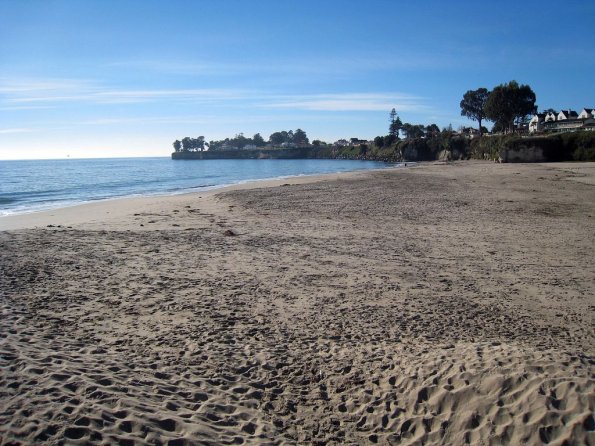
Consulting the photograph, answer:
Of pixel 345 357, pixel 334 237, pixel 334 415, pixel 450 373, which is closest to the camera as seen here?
pixel 334 415

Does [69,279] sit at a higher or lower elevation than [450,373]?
higher

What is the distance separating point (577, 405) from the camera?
510 cm

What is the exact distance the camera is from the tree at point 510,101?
93.9m

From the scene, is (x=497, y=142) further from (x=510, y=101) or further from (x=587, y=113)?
(x=587, y=113)

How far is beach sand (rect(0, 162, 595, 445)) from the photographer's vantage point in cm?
497

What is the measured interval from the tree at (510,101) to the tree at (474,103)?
33780mm

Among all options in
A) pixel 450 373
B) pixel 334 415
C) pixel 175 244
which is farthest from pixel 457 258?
pixel 175 244

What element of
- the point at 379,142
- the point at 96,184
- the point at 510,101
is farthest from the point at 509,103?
the point at 96,184

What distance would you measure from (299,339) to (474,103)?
144m

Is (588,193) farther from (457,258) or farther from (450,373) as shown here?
(450,373)

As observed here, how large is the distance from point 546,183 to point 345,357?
106 feet

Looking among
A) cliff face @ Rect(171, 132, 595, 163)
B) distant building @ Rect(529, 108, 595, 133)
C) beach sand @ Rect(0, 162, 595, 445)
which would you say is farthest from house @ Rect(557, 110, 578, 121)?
beach sand @ Rect(0, 162, 595, 445)

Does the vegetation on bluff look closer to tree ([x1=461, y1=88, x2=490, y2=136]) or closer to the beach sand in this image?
tree ([x1=461, y1=88, x2=490, y2=136])

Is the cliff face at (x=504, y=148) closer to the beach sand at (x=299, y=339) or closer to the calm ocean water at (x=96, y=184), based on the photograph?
the calm ocean water at (x=96, y=184)
